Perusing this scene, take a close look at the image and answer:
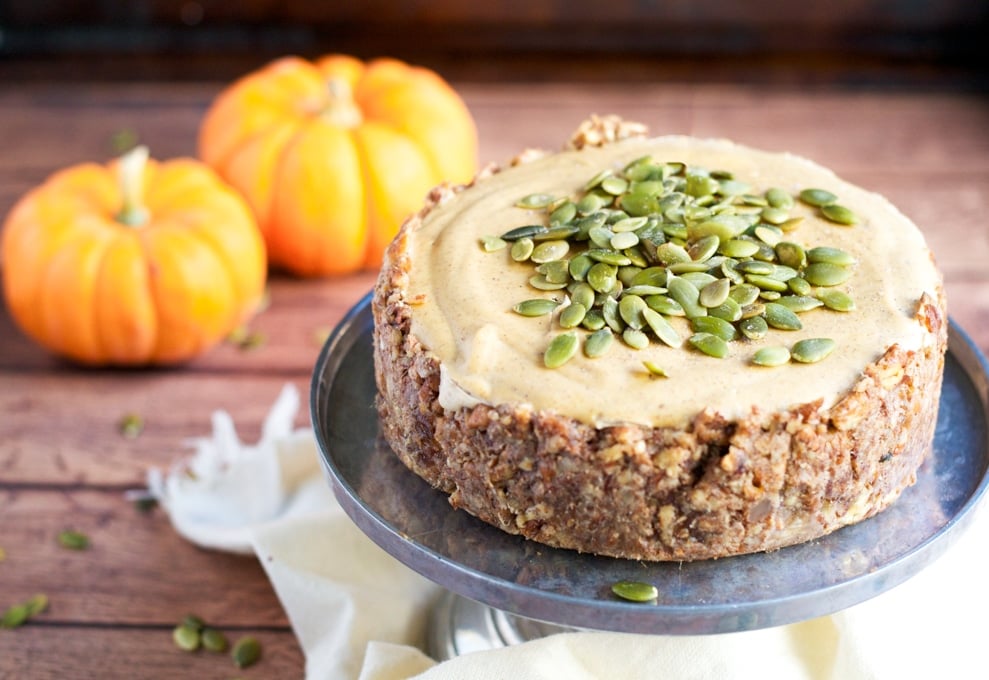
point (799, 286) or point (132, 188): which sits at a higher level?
point (799, 286)

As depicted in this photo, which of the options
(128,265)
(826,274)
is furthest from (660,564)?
(128,265)

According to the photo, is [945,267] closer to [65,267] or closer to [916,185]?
[916,185]

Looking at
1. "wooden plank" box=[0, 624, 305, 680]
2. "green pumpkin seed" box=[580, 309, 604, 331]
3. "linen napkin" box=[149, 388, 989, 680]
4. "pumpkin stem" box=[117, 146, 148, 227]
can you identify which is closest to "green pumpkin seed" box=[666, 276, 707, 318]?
"green pumpkin seed" box=[580, 309, 604, 331]

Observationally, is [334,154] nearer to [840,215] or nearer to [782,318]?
[840,215]

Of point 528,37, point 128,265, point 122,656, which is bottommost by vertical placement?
point 122,656

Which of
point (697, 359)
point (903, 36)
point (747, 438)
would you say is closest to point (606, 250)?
point (697, 359)

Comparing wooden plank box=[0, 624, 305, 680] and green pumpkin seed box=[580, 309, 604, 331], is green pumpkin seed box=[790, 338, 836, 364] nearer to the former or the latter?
green pumpkin seed box=[580, 309, 604, 331]

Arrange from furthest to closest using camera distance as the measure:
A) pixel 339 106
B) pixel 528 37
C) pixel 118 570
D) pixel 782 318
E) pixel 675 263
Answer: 1. pixel 528 37
2. pixel 339 106
3. pixel 118 570
4. pixel 675 263
5. pixel 782 318
